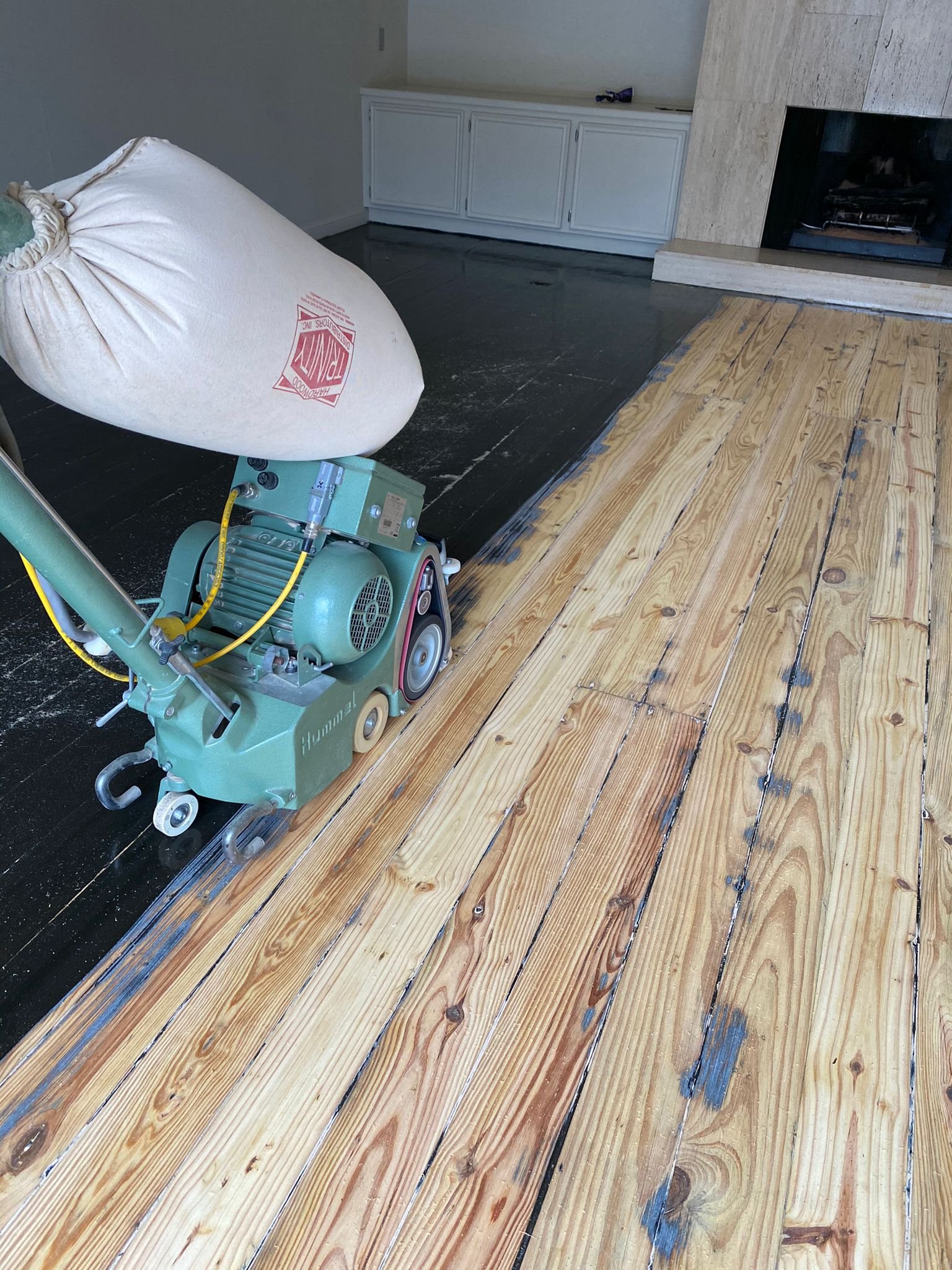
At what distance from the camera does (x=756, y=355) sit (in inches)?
151

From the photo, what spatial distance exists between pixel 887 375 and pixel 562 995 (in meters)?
3.24

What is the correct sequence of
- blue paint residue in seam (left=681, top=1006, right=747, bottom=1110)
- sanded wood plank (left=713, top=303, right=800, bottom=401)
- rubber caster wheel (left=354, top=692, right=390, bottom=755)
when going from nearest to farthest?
A: blue paint residue in seam (left=681, top=1006, right=747, bottom=1110) → rubber caster wheel (left=354, top=692, right=390, bottom=755) → sanded wood plank (left=713, top=303, right=800, bottom=401)

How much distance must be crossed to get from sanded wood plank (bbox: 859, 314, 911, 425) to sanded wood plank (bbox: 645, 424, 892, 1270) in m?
1.43

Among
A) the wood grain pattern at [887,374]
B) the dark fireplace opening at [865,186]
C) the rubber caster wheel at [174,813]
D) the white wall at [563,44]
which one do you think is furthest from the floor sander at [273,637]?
the white wall at [563,44]

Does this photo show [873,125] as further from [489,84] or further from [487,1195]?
[487,1195]

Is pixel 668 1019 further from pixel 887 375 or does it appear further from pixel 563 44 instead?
pixel 563 44

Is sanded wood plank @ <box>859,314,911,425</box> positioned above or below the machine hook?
→ below

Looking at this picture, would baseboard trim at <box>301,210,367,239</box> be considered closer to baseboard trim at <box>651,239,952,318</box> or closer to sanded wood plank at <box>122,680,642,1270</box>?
baseboard trim at <box>651,239,952,318</box>

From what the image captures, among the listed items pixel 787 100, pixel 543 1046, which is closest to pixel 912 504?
pixel 543 1046

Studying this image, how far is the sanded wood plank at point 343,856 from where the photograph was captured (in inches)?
Result: 43.2

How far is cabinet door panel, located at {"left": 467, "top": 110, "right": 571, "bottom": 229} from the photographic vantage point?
5.08 meters

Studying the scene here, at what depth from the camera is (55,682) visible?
182 cm

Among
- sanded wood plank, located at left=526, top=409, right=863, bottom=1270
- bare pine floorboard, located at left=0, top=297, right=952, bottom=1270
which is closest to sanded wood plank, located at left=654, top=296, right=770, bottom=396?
bare pine floorboard, located at left=0, top=297, right=952, bottom=1270

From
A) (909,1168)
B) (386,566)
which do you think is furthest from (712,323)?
(909,1168)
